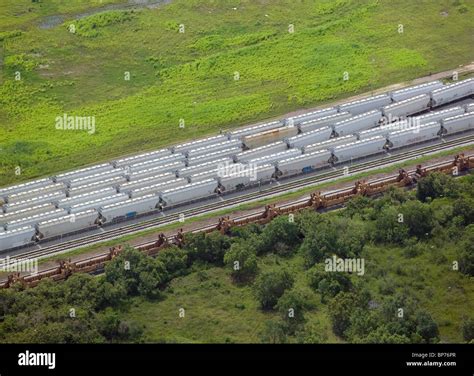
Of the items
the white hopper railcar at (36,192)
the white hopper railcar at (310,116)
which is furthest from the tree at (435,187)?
the white hopper railcar at (36,192)

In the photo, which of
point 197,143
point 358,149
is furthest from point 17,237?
point 358,149

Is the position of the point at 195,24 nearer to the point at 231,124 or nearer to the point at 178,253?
the point at 231,124

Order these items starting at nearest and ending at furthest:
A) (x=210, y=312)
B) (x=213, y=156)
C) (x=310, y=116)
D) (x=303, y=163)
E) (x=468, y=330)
→ 1. (x=468, y=330)
2. (x=210, y=312)
3. (x=303, y=163)
4. (x=213, y=156)
5. (x=310, y=116)

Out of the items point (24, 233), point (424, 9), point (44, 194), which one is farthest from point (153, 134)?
point (424, 9)

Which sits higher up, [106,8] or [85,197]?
[106,8]

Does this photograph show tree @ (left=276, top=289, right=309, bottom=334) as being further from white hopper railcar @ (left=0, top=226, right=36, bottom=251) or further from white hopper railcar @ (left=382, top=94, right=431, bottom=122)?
white hopper railcar @ (left=382, top=94, right=431, bottom=122)

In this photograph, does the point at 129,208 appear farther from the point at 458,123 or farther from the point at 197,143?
the point at 458,123
